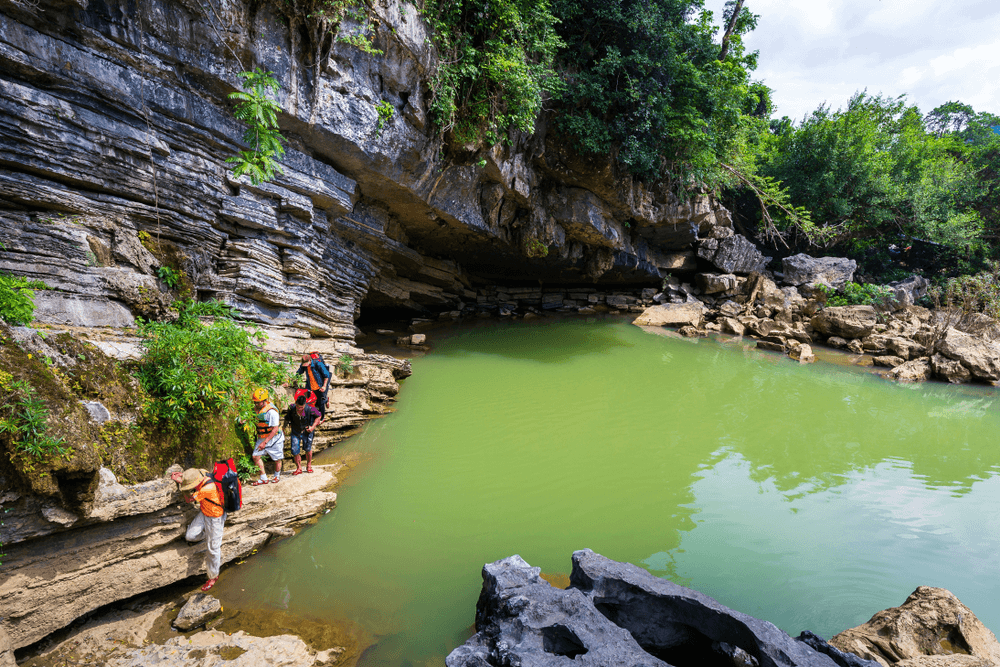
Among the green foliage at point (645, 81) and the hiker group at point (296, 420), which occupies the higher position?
the green foliage at point (645, 81)

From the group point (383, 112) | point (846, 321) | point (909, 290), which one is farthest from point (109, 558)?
point (909, 290)

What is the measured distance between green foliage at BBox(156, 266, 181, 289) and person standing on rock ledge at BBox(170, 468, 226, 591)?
4.26 m

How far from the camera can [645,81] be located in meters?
13.4

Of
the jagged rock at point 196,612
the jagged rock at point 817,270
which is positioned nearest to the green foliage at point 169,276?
the jagged rock at point 196,612

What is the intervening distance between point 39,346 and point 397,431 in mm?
5112

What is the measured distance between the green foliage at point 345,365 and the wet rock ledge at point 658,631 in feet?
19.4

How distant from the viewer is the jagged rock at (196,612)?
4.08m

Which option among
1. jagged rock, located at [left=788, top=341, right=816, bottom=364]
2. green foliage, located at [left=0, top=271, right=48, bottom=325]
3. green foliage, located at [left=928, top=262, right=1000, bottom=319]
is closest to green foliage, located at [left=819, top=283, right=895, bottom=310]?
green foliage, located at [left=928, top=262, right=1000, bottom=319]

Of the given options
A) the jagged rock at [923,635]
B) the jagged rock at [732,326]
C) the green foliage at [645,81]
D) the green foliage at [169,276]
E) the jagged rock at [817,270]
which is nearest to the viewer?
the jagged rock at [923,635]

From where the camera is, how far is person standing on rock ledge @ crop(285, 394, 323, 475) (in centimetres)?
648

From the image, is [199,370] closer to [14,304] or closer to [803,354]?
[14,304]

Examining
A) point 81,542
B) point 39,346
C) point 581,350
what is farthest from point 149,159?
point 581,350

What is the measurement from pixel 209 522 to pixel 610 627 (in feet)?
14.1

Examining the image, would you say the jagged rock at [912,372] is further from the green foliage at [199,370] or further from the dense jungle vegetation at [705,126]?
the green foliage at [199,370]
